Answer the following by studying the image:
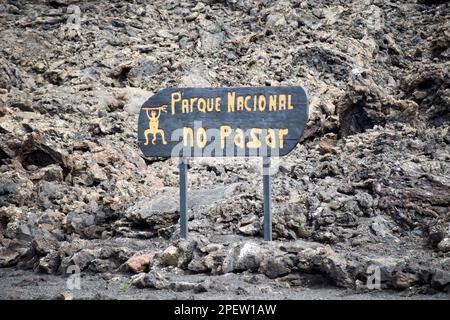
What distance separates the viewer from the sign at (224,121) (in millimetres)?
9711

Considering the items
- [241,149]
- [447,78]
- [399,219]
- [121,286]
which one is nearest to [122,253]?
[121,286]

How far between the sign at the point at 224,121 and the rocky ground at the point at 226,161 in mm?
1173

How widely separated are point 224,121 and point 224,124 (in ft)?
0.13

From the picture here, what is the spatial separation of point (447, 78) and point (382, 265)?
23.1 ft

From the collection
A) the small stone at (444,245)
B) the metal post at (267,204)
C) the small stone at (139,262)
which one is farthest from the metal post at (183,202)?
the small stone at (444,245)

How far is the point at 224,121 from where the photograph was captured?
9.94 meters

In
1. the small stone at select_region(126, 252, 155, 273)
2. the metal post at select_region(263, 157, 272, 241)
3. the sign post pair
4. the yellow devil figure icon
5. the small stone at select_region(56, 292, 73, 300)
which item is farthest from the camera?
the yellow devil figure icon

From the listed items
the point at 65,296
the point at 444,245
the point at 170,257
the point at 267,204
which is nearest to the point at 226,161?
the point at 267,204

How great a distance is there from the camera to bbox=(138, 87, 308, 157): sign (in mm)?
9711

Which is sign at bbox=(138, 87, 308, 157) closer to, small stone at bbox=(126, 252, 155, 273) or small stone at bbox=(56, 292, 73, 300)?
small stone at bbox=(126, 252, 155, 273)

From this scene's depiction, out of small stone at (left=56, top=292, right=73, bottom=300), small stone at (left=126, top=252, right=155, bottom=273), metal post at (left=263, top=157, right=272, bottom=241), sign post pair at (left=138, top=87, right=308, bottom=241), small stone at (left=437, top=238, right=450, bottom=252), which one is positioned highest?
sign post pair at (left=138, top=87, right=308, bottom=241)

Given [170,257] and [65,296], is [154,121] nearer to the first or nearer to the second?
[170,257]

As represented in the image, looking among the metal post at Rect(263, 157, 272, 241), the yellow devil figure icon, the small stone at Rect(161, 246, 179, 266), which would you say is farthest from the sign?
the small stone at Rect(161, 246, 179, 266)

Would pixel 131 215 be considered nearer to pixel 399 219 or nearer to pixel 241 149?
pixel 241 149
